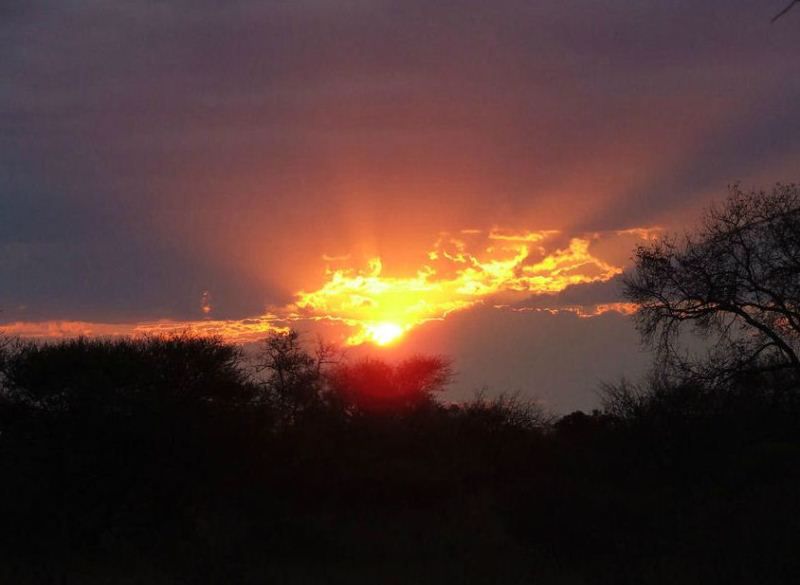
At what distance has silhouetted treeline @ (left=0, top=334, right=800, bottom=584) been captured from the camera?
19328 millimetres

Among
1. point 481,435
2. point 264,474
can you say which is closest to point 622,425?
point 481,435

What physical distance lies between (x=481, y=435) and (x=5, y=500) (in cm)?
2059

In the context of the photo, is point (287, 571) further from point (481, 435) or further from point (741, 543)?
point (481, 435)

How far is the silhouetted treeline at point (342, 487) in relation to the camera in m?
19.3

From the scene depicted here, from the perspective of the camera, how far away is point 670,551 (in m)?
19.3

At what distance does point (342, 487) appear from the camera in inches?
1297

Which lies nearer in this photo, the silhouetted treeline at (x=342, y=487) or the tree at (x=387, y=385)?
the silhouetted treeline at (x=342, y=487)

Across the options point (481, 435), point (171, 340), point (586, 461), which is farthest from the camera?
point (481, 435)

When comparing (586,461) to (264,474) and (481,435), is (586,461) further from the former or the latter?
(264,474)

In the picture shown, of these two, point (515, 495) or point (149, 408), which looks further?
point (515, 495)

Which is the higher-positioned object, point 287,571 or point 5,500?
point 5,500

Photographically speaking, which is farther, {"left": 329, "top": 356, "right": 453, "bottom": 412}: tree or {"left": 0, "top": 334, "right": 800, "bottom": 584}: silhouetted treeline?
{"left": 329, "top": 356, "right": 453, "bottom": 412}: tree

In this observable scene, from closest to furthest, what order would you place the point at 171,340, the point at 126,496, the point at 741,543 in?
1. the point at 741,543
2. the point at 126,496
3. the point at 171,340

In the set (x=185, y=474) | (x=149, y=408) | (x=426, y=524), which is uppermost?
(x=149, y=408)
